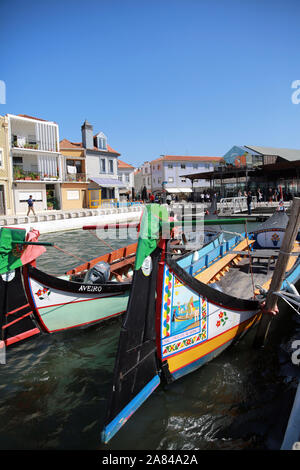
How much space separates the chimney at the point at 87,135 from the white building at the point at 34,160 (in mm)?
5937

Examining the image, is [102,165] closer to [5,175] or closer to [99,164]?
[99,164]

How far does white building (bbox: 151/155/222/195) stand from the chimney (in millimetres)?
21057

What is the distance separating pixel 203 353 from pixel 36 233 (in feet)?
13.3

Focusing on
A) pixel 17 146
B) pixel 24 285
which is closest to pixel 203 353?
pixel 24 285

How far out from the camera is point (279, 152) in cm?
4394

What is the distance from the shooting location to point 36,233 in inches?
252

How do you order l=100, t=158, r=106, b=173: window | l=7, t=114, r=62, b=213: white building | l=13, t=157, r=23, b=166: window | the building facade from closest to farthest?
1. l=7, t=114, r=62, b=213: white building
2. l=13, t=157, r=23, b=166: window
3. the building facade
4. l=100, t=158, r=106, b=173: window

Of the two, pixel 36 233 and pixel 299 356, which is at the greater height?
pixel 36 233

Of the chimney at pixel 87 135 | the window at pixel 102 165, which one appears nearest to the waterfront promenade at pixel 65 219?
the window at pixel 102 165

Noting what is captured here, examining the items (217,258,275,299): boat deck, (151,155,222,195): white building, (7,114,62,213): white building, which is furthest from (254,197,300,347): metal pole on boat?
(151,155,222,195): white building

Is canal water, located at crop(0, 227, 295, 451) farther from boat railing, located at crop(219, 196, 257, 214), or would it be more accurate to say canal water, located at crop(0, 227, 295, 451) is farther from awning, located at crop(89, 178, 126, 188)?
awning, located at crop(89, 178, 126, 188)

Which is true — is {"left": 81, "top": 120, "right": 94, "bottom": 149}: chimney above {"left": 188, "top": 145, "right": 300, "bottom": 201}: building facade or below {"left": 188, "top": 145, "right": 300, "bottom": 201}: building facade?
above

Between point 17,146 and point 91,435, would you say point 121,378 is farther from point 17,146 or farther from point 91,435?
point 17,146

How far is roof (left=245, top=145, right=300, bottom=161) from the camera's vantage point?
42.7 metres
